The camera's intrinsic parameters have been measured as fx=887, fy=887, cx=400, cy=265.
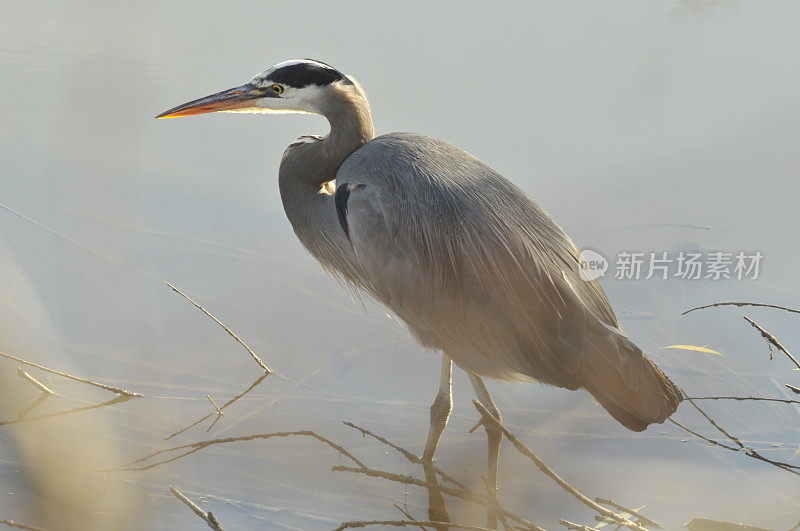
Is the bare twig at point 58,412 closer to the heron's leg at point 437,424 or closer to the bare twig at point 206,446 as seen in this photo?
the bare twig at point 206,446

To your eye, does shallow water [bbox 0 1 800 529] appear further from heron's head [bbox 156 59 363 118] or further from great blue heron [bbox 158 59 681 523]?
heron's head [bbox 156 59 363 118]

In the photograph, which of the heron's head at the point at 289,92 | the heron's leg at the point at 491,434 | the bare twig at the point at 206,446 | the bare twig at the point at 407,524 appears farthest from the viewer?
the heron's head at the point at 289,92

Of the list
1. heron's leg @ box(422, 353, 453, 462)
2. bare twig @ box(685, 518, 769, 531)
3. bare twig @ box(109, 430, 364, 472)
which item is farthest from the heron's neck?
bare twig @ box(685, 518, 769, 531)

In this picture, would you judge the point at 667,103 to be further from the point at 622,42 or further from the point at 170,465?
the point at 170,465

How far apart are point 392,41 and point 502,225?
2.86m

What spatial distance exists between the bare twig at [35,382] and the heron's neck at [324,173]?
3.33 ft

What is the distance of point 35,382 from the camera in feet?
9.63

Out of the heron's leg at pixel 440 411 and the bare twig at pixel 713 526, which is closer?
the bare twig at pixel 713 526

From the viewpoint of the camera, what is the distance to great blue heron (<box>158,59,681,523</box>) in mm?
2635

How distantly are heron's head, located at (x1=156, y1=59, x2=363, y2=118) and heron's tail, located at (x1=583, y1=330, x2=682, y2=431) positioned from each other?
4.16ft

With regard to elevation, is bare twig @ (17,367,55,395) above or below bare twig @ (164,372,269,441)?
above

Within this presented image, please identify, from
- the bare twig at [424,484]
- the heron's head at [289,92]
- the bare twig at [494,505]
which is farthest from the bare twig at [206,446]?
the heron's head at [289,92]

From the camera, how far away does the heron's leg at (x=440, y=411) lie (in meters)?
2.93

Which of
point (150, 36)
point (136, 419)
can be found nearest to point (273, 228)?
point (136, 419)
